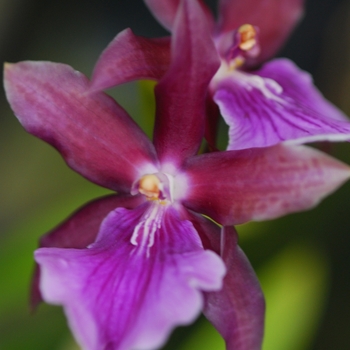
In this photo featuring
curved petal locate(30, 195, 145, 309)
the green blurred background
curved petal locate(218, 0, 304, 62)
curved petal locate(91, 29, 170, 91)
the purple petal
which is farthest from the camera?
the green blurred background

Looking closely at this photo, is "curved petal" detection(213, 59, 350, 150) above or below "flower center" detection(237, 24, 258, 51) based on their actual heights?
below

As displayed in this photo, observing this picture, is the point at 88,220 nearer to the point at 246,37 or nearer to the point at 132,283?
the point at 132,283

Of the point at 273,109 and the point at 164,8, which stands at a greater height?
the point at 164,8

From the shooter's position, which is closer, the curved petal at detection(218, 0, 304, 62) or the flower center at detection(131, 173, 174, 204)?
the flower center at detection(131, 173, 174, 204)

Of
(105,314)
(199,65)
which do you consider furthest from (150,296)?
(199,65)

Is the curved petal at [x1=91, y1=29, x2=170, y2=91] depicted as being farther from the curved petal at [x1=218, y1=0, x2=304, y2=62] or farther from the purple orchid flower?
the curved petal at [x1=218, y1=0, x2=304, y2=62]

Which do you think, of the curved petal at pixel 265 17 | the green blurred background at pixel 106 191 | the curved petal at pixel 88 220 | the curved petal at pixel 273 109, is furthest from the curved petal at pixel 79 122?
the curved petal at pixel 265 17

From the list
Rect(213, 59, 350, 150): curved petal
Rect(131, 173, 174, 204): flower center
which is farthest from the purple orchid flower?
Rect(131, 173, 174, 204): flower center

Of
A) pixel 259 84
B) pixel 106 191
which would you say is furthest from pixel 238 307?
pixel 106 191
